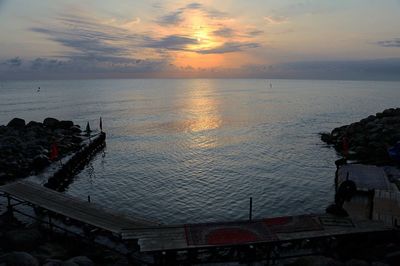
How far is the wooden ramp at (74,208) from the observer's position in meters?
18.3

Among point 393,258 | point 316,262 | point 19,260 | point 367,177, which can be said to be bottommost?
point 393,258

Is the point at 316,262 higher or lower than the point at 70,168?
higher

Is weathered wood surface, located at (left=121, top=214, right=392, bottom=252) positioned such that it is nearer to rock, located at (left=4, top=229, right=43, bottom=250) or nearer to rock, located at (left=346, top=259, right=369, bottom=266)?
rock, located at (left=346, top=259, right=369, bottom=266)

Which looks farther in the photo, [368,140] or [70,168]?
[368,140]

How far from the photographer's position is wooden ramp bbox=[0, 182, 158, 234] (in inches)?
721

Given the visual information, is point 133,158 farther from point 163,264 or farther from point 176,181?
point 163,264

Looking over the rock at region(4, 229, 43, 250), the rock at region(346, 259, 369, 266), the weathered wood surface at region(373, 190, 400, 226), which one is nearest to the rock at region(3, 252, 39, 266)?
the rock at region(4, 229, 43, 250)

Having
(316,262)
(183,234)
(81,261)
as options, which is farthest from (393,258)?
(81,261)

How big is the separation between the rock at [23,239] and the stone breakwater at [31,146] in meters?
18.5

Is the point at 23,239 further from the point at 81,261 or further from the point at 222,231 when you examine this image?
the point at 222,231

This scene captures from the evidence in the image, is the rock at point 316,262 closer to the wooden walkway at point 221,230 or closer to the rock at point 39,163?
the wooden walkway at point 221,230

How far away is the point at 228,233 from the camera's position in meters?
16.4

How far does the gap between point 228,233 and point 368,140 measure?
40.0m

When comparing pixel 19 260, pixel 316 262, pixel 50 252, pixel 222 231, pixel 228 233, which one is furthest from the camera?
pixel 50 252
